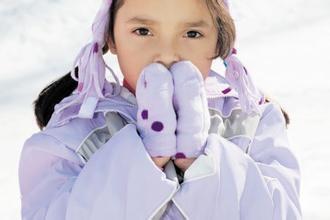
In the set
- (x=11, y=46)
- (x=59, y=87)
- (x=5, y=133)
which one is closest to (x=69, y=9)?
(x=11, y=46)

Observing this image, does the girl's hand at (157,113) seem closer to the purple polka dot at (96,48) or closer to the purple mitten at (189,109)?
the purple mitten at (189,109)

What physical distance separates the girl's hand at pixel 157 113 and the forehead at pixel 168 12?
4.4 inches

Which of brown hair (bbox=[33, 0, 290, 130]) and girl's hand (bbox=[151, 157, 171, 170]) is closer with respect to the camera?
girl's hand (bbox=[151, 157, 171, 170])

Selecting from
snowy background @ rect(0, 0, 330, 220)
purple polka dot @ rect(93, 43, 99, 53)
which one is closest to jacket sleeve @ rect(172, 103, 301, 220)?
purple polka dot @ rect(93, 43, 99, 53)

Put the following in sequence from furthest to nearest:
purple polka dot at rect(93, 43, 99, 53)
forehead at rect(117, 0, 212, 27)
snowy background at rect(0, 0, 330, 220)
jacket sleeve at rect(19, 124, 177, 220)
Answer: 1. snowy background at rect(0, 0, 330, 220)
2. purple polka dot at rect(93, 43, 99, 53)
3. forehead at rect(117, 0, 212, 27)
4. jacket sleeve at rect(19, 124, 177, 220)

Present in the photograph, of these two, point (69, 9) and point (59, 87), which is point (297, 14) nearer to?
point (69, 9)

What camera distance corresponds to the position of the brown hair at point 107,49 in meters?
1.80

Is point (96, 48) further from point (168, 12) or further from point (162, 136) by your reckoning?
point (162, 136)

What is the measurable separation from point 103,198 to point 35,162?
0.93 feet

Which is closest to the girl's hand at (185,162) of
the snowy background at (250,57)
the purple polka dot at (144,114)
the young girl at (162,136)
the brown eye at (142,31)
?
the young girl at (162,136)

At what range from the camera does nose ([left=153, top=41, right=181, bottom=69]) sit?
1710mm

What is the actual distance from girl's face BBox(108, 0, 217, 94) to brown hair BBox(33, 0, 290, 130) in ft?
0.07

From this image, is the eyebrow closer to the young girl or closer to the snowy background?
the young girl

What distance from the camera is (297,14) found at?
15.1ft
